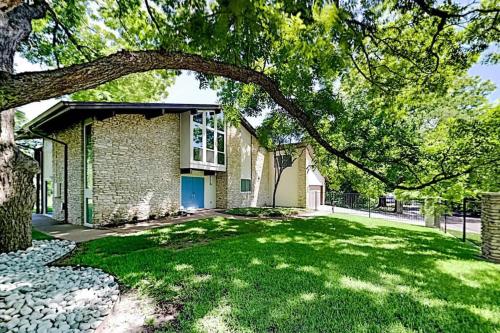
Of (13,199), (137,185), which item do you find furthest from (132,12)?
(137,185)

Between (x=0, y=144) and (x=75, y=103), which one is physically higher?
(x=75, y=103)

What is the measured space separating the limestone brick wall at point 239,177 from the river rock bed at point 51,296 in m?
11.2

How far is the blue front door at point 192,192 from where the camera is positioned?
46.5 ft

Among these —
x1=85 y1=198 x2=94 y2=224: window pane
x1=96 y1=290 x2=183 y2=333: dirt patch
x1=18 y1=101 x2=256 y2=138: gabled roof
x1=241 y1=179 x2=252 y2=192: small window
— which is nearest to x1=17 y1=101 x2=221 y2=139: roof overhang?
x1=18 y1=101 x2=256 y2=138: gabled roof

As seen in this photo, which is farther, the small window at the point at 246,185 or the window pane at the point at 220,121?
the small window at the point at 246,185

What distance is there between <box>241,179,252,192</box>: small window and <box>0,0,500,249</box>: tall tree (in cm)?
778

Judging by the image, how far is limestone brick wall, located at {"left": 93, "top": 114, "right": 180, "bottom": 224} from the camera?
9664mm

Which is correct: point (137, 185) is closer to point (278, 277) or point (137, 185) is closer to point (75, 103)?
point (75, 103)

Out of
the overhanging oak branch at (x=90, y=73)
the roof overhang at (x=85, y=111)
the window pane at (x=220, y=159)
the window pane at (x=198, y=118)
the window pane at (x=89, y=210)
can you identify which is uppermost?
the window pane at (x=198, y=118)

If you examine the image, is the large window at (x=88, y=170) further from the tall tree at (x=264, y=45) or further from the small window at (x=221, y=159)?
the small window at (x=221, y=159)

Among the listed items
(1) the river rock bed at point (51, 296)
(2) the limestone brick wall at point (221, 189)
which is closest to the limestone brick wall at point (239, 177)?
(2) the limestone brick wall at point (221, 189)

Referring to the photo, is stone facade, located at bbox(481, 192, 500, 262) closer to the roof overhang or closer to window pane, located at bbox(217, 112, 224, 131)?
the roof overhang

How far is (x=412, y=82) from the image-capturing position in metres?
7.18

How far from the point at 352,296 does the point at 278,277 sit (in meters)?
1.20
